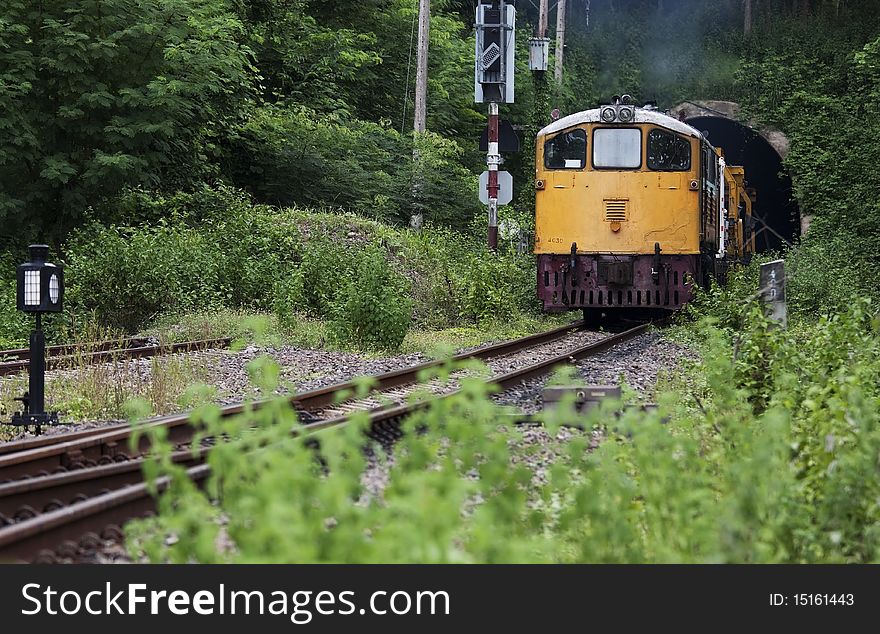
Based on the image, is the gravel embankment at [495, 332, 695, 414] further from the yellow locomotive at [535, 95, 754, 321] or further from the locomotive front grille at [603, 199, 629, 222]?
the locomotive front grille at [603, 199, 629, 222]

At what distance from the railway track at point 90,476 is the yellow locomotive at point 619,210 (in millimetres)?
7983

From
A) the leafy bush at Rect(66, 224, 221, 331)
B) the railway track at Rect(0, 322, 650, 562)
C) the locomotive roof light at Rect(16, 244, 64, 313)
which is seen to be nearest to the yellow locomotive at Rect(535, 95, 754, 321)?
the leafy bush at Rect(66, 224, 221, 331)

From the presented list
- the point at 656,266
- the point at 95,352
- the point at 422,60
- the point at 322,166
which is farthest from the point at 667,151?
the point at 422,60

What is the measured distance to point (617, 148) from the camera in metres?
17.2

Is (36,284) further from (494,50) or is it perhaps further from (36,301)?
(494,50)

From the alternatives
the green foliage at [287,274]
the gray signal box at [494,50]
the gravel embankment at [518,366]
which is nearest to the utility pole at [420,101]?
the green foliage at [287,274]

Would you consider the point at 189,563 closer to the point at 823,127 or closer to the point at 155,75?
the point at 155,75

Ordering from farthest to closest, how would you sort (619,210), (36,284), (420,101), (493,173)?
1. (420,101)
2. (493,173)
3. (619,210)
4. (36,284)

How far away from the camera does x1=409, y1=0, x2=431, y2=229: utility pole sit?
1053 inches

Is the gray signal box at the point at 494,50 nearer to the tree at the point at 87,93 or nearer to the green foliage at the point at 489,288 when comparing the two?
the green foliage at the point at 489,288

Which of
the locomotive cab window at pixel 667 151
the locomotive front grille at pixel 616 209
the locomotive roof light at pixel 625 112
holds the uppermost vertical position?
the locomotive roof light at pixel 625 112

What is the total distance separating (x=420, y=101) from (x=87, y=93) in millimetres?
10692

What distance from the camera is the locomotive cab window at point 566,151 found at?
1733cm

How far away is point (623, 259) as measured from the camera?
55.9 ft
